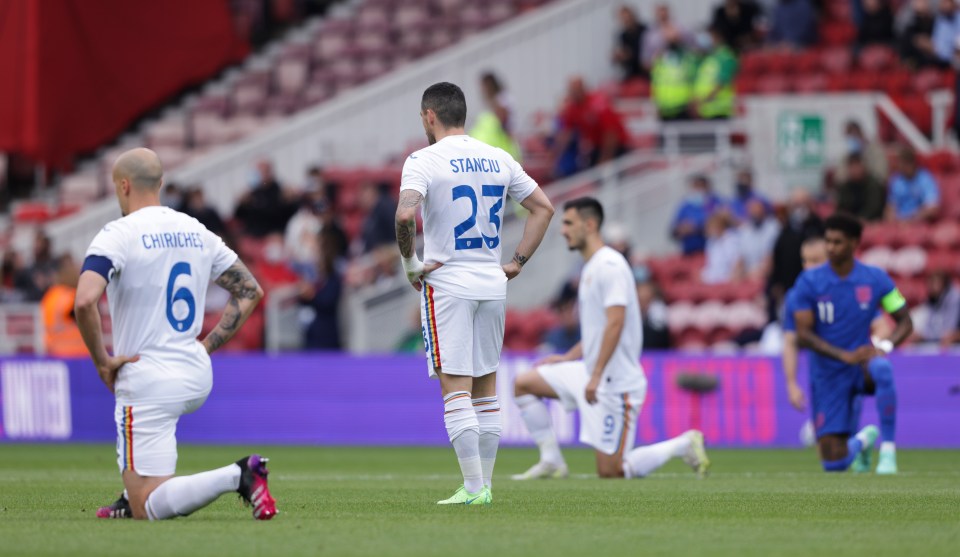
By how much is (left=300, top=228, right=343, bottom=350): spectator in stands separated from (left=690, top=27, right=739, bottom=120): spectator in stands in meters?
5.95

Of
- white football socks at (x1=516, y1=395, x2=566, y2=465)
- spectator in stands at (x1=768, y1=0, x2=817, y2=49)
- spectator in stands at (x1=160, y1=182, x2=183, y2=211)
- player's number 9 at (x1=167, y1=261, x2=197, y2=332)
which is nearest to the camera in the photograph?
player's number 9 at (x1=167, y1=261, x2=197, y2=332)

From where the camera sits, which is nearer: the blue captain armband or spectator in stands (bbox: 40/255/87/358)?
the blue captain armband

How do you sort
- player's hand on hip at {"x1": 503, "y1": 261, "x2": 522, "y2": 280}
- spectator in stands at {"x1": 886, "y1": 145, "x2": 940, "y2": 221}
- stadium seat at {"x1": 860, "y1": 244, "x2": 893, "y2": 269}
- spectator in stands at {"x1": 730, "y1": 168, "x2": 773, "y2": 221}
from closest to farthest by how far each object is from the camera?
player's hand on hip at {"x1": 503, "y1": 261, "x2": 522, "y2": 280} → stadium seat at {"x1": 860, "y1": 244, "x2": 893, "y2": 269} → spectator in stands at {"x1": 886, "y1": 145, "x2": 940, "y2": 221} → spectator in stands at {"x1": 730, "y1": 168, "x2": 773, "y2": 221}

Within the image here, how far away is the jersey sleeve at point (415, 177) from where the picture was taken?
30.9ft

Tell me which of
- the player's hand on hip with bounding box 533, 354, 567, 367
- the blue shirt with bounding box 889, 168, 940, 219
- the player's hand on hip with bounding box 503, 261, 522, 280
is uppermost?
the blue shirt with bounding box 889, 168, 940, 219

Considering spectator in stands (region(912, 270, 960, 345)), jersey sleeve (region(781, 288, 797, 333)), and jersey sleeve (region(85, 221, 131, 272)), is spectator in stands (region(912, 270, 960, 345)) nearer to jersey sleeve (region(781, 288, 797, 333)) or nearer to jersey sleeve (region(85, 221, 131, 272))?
jersey sleeve (region(781, 288, 797, 333))

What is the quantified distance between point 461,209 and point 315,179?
46.7 feet

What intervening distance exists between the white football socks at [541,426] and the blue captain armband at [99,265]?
5.27 m

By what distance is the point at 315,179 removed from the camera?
23.7 metres

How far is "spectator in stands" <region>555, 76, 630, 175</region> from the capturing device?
23.3 meters

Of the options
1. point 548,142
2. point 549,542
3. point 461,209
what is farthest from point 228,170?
point 549,542

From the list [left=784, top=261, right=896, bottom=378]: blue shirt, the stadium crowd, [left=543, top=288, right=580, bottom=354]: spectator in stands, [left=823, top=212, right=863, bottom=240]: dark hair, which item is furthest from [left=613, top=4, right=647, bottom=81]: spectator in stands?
[left=823, top=212, right=863, bottom=240]: dark hair

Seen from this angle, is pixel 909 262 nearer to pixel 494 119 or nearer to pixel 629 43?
pixel 494 119

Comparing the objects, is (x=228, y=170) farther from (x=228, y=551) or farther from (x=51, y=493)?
(x=228, y=551)
